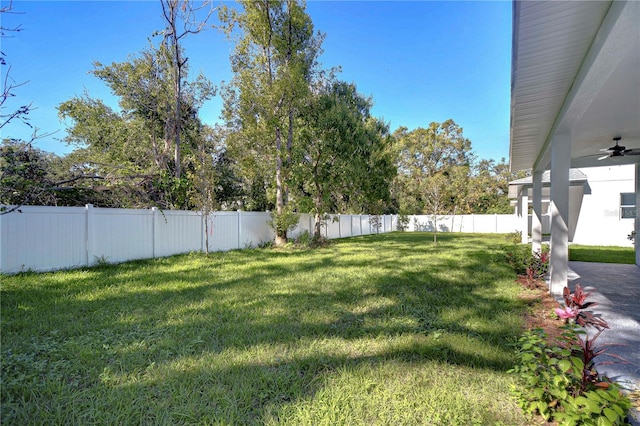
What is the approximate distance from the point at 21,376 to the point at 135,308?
1757 mm

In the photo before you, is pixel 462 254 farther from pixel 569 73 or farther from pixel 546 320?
pixel 569 73

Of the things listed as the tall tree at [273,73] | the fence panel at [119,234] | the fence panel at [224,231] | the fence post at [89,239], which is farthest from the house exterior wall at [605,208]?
the fence post at [89,239]

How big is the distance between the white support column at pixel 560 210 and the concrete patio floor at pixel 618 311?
47 centimetres

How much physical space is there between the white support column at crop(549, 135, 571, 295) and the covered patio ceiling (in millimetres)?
269

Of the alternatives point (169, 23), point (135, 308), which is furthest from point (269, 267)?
point (169, 23)

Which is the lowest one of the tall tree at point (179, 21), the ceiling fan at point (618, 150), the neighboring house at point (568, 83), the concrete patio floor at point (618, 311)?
the concrete patio floor at point (618, 311)

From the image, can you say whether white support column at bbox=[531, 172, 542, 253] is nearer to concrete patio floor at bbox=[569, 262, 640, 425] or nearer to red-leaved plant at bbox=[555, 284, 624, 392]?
concrete patio floor at bbox=[569, 262, 640, 425]

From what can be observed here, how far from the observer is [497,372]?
2.49 meters

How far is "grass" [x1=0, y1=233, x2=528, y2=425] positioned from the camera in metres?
2.00

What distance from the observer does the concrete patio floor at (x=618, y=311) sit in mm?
2385

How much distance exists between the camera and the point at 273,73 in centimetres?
1177

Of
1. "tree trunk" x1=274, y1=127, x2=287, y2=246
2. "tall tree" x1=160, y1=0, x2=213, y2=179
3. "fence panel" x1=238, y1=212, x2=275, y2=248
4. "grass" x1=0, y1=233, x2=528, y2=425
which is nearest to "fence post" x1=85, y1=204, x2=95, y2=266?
"grass" x1=0, y1=233, x2=528, y2=425

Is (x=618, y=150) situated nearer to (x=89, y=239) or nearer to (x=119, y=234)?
(x=119, y=234)

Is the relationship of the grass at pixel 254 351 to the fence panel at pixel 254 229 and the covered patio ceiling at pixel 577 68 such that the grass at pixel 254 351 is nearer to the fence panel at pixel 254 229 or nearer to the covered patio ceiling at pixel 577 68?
the covered patio ceiling at pixel 577 68
